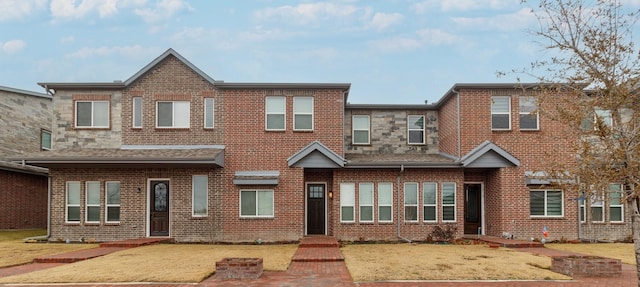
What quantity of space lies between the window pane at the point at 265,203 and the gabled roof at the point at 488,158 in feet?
24.7

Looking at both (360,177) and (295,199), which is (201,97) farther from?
(360,177)

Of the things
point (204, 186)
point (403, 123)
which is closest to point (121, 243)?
point (204, 186)

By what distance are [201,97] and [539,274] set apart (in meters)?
13.7

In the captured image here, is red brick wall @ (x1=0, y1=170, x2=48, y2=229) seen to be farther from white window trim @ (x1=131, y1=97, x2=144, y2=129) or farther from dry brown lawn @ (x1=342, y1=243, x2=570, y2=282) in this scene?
dry brown lawn @ (x1=342, y1=243, x2=570, y2=282)

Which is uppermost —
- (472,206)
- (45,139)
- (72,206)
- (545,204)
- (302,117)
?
(302,117)

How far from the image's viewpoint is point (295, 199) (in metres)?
19.5

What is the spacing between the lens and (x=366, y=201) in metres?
20.0

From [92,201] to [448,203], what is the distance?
13917mm

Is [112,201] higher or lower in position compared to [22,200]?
higher

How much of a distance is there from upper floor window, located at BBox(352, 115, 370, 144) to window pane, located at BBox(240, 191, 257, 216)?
5647 millimetres

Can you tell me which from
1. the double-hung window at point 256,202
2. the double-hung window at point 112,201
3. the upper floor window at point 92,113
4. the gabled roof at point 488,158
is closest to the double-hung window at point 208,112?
the double-hung window at point 256,202

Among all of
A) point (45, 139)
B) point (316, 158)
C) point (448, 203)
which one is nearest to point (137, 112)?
point (316, 158)

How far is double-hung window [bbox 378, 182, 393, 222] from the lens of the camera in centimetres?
1997

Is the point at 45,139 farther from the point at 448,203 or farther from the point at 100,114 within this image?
the point at 448,203
